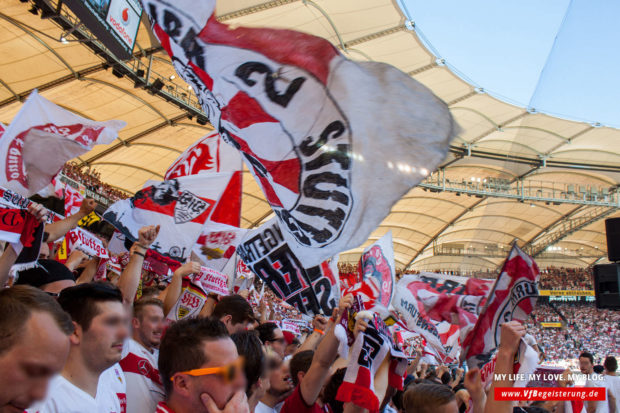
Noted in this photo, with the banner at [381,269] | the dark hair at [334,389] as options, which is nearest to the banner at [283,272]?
the dark hair at [334,389]

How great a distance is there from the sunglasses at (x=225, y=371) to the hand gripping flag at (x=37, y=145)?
113 inches

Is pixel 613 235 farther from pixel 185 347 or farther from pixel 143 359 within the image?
pixel 143 359

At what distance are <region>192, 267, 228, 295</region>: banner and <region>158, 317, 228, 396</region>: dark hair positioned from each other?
3156mm

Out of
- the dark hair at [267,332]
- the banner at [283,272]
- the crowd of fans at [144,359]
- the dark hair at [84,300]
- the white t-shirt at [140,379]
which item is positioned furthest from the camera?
the banner at [283,272]

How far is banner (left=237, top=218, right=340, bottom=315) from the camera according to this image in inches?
182

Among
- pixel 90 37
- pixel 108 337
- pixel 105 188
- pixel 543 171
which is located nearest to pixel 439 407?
pixel 543 171

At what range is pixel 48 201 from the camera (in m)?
5.04

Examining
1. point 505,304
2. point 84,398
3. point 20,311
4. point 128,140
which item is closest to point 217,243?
point 505,304

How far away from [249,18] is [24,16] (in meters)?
6.29

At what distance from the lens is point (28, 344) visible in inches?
55.9

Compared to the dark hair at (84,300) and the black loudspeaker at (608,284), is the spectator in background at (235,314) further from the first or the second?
the black loudspeaker at (608,284)

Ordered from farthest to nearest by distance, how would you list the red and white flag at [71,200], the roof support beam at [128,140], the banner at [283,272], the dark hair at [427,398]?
the roof support beam at [128,140], the red and white flag at [71,200], the banner at [283,272], the dark hair at [427,398]

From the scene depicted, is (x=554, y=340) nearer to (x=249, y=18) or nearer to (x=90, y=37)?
(x=249, y=18)

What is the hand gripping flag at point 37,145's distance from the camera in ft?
13.2
